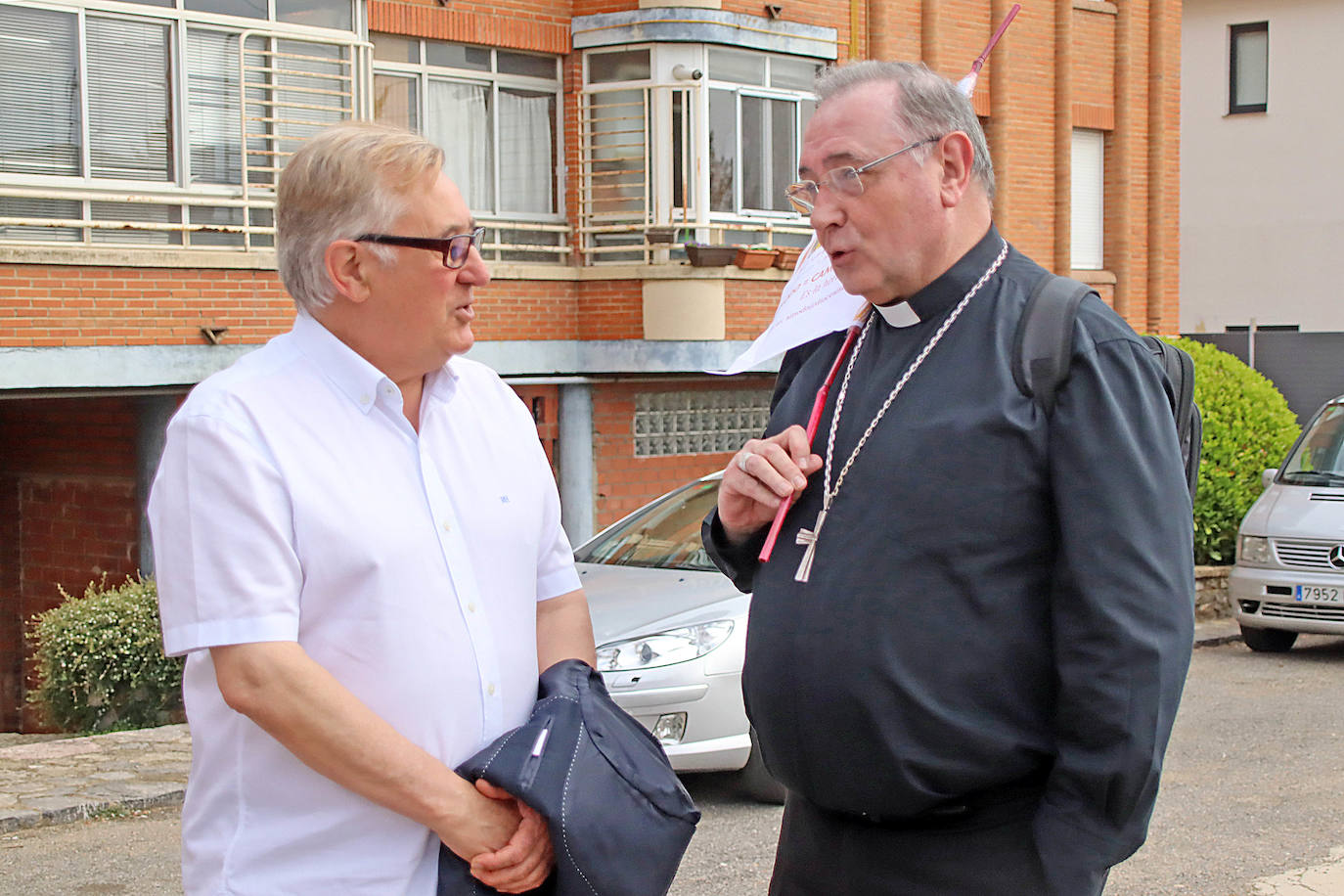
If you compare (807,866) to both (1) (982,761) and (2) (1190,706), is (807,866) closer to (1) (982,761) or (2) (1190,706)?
(1) (982,761)

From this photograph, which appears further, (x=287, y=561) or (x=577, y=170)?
(x=577, y=170)

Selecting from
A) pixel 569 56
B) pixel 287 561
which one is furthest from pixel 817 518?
pixel 569 56

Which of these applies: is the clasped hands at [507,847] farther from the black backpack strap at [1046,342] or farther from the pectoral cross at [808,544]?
the black backpack strap at [1046,342]

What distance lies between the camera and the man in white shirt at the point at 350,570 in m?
2.38

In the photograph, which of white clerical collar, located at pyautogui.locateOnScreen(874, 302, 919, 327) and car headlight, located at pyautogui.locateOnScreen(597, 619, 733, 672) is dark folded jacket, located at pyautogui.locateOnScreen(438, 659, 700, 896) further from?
car headlight, located at pyautogui.locateOnScreen(597, 619, 733, 672)

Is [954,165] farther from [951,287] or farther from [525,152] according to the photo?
[525,152]

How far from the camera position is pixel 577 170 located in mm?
15477

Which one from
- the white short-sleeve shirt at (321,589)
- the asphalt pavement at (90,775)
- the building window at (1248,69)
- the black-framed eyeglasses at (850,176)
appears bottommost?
the asphalt pavement at (90,775)

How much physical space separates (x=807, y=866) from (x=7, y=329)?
9789 millimetres

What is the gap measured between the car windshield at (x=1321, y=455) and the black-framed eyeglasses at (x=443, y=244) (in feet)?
34.2

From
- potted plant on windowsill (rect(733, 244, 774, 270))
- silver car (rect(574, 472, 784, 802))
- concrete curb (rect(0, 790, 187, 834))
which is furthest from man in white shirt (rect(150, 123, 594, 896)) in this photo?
potted plant on windowsill (rect(733, 244, 774, 270))

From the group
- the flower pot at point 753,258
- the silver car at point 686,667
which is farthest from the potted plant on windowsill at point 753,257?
the silver car at point 686,667

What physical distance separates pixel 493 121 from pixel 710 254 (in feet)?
8.04

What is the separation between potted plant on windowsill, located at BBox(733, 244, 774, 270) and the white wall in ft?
56.3
